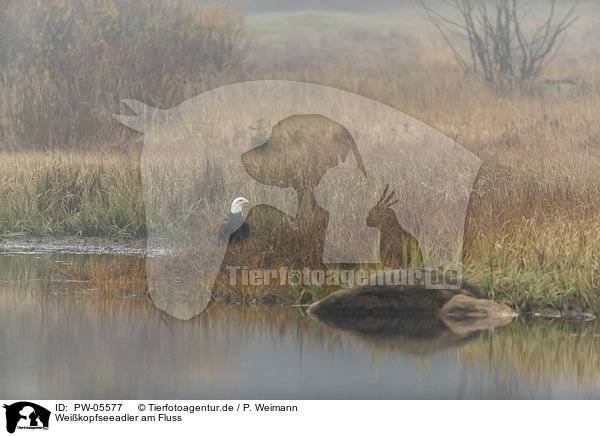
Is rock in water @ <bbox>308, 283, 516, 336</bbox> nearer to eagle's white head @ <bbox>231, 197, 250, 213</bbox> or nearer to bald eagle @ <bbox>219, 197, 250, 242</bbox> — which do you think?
bald eagle @ <bbox>219, 197, 250, 242</bbox>

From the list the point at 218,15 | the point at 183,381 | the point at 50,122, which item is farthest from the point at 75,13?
the point at 183,381

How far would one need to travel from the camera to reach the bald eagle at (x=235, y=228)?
11.0 metres

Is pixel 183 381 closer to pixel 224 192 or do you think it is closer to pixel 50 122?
pixel 224 192

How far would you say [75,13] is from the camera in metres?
24.7
